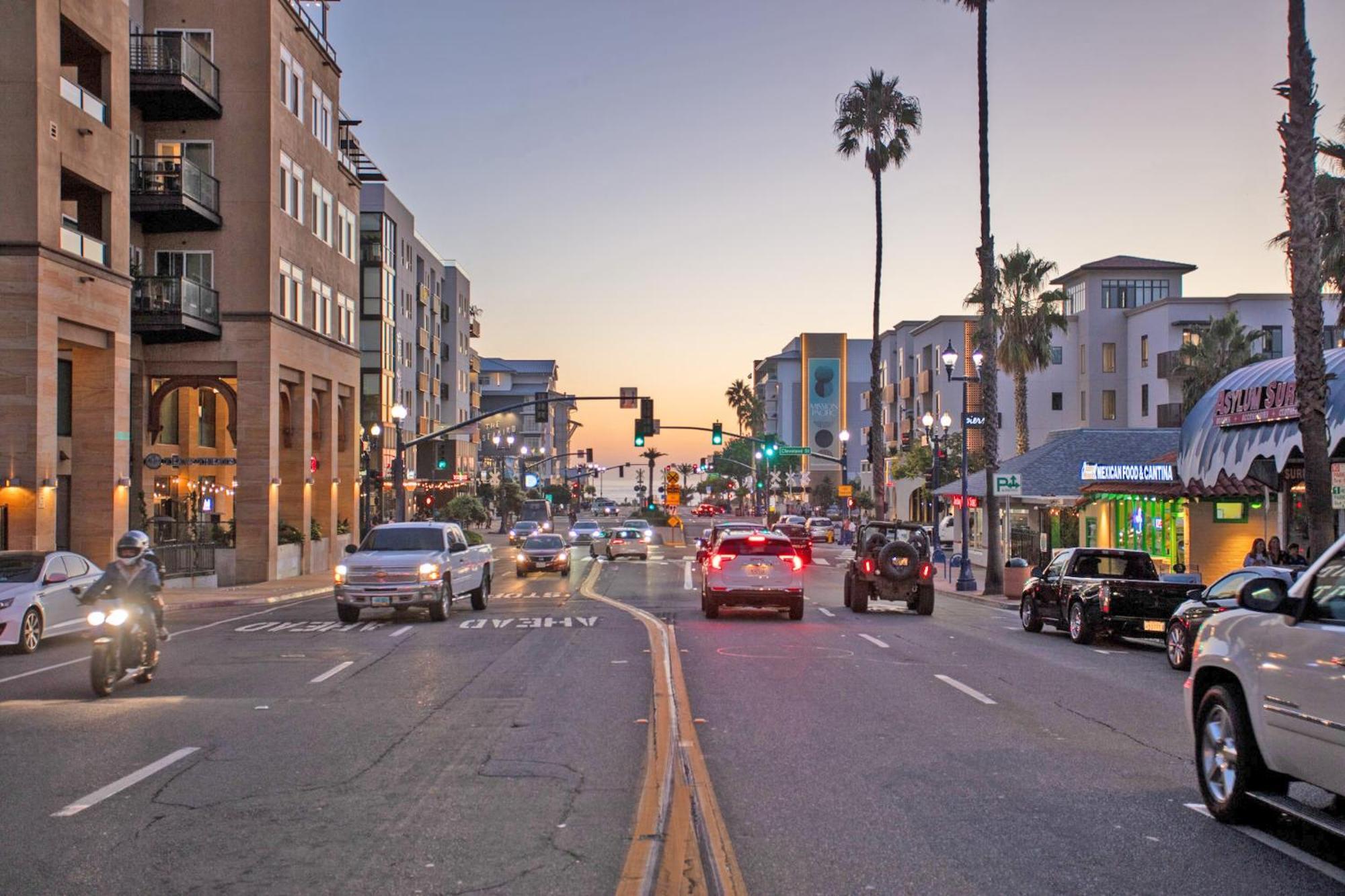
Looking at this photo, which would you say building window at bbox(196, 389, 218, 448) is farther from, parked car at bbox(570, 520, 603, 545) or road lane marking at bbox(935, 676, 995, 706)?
road lane marking at bbox(935, 676, 995, 706)

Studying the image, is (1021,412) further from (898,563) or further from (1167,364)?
(898,563)

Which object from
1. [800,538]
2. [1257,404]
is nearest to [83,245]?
[1257,404]

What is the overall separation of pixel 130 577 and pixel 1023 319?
4999 cm

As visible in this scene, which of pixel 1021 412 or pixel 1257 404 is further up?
pixel 1021 412

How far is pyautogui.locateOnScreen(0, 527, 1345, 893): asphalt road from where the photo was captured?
7.13 m

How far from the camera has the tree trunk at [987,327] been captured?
1421 inches

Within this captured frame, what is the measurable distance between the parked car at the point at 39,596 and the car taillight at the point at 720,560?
10.9 meters

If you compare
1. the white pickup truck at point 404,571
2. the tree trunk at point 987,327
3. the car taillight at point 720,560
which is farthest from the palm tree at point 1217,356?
the white pickup truck at point 404,571

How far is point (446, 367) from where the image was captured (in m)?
100

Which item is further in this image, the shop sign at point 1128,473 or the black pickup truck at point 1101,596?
the shop sign at point 1128,473

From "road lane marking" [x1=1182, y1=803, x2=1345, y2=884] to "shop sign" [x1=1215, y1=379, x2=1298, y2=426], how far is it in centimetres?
1947

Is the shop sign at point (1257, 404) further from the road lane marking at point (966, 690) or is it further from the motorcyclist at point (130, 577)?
the motorcyclist at point (130, 577)

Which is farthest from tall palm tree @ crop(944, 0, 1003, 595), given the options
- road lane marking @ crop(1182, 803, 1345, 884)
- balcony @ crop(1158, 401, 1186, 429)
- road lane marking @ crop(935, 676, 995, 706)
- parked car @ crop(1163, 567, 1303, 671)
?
balcony @ crop(1158, 401, 1186, 429)

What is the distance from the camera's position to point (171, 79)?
36.7 metres
